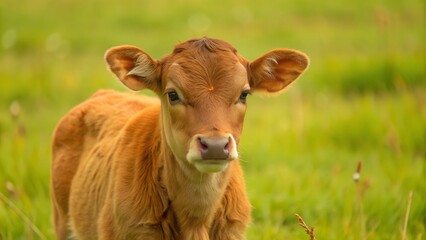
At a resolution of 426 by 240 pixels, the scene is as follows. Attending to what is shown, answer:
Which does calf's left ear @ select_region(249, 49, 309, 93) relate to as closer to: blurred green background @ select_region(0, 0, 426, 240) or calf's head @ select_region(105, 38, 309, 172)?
calf's head @ select_region(105, 38, 309, 172)

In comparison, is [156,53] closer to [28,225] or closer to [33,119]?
[33,119]

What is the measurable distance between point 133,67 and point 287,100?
673 cm

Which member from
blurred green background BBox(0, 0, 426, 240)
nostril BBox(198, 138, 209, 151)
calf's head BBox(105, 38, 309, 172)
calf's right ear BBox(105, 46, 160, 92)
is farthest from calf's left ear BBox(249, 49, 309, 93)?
blurred green background BBox(0, 0, 426, 240)

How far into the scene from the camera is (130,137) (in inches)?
185

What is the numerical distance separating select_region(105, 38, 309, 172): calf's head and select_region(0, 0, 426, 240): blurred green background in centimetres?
126

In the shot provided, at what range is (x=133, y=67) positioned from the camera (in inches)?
175

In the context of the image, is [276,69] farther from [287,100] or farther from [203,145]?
[287,100]

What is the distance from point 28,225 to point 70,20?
10750 mm

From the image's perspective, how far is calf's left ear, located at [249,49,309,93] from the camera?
14.9 feet

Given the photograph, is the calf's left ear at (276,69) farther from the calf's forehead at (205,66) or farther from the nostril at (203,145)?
the nostril at (203,145)

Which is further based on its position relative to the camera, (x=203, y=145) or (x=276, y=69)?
(x=276, y=69)

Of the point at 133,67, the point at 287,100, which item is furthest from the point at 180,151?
the point at 287,100

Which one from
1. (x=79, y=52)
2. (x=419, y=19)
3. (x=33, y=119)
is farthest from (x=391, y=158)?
(x=419, y=19)

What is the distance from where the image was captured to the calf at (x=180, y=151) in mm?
4023
